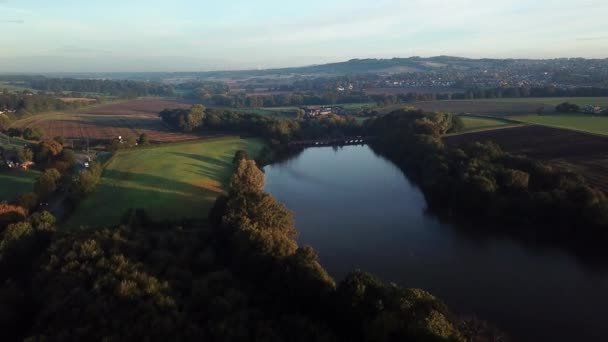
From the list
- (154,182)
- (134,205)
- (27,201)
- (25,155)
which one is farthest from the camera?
(25,155)

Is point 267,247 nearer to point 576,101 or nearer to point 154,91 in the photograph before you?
point 576,101

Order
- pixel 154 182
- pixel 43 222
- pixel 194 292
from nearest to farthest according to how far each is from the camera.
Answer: pixel 194 292 → pixel 43 222 → pixel 154 182

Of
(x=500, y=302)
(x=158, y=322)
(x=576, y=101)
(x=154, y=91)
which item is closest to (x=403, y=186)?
(x=500, y=302)

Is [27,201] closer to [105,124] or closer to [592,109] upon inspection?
[105,124]

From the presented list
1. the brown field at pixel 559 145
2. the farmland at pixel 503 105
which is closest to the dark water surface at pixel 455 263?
the brown field at pixel 559 145

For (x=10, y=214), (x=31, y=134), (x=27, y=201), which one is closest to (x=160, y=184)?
(x=27, y=201)

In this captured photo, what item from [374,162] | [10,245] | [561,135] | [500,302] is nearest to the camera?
[500,302]

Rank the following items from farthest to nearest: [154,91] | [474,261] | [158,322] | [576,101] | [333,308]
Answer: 1. [154,91]
2. [576,101]
3. [474,261]
4. [333,308]
5. [158,322]

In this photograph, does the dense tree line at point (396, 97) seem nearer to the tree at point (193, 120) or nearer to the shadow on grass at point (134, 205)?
the tree at point (193, 120)
